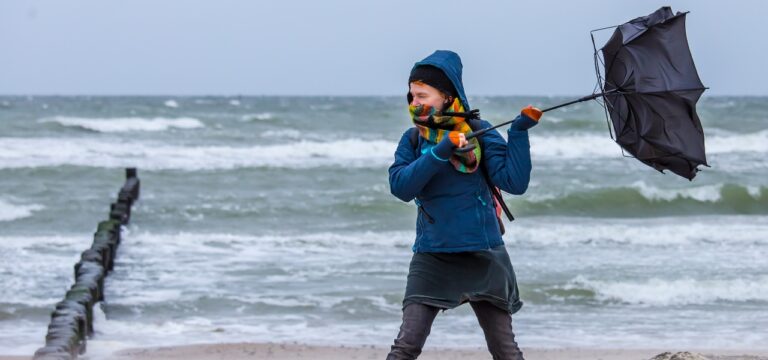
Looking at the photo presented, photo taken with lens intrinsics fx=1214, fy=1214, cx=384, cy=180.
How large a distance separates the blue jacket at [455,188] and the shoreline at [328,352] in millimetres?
3421

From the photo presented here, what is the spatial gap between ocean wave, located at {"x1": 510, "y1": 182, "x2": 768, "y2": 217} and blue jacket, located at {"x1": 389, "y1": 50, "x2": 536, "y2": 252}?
14511mm

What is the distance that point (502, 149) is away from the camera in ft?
13.4

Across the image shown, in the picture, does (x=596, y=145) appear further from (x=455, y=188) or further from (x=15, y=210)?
(x=455, y=188)

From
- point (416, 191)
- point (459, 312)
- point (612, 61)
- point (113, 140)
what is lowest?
point (459, 312)

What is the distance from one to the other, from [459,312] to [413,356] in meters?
5.22

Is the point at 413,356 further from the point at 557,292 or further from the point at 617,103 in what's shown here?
the point at 557,292

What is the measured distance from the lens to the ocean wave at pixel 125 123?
123ft

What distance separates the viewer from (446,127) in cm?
410

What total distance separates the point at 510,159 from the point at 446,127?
0.82 feet

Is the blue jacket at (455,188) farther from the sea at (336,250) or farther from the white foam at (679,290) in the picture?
the white foam at (679,290)

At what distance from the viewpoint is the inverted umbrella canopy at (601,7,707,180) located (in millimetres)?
4129

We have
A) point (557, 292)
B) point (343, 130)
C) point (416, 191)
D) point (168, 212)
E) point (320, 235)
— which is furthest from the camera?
point (343, 130)

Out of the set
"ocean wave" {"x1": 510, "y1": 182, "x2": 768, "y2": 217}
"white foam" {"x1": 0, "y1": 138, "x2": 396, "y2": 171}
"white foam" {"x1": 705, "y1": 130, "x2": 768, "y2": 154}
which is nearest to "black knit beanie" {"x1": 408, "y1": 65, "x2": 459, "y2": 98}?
"ocean wave" {"x1": 510, "y1": 182, "x2": 768, "y2": 217}

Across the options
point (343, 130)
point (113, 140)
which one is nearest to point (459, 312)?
point (113, 140)
